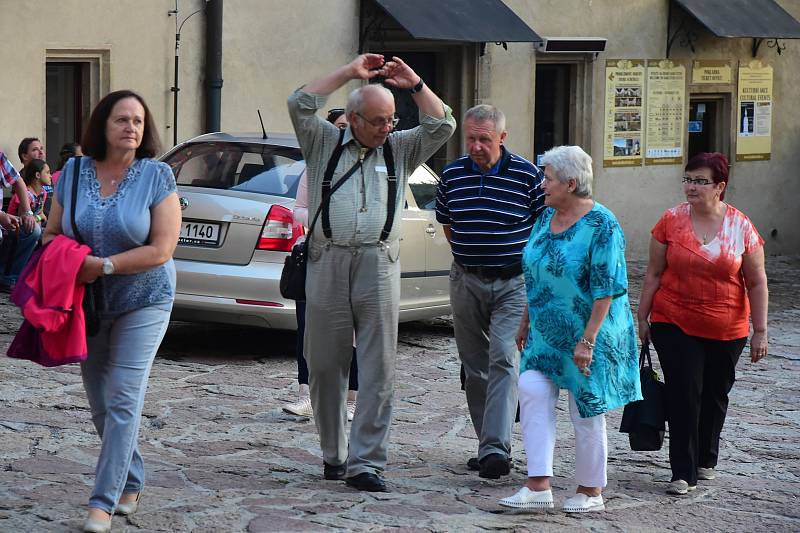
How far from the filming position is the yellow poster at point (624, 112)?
1930cm

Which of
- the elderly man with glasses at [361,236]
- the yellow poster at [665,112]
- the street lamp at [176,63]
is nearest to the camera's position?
the elderly man with glasses at [361,236]

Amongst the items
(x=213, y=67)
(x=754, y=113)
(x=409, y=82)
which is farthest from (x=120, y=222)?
(x=754, y=113)

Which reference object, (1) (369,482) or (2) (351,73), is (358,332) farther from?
(2) (351,73)

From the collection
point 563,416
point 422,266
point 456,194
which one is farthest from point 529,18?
point 456,194

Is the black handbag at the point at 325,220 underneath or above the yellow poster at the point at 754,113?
underneath

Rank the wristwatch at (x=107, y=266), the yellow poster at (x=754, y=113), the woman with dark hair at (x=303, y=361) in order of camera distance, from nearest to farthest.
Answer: the wristwatch at (x=107, y=266) → the woman with dark hair at (x=303, y=361) → the yellow poster at (x=754, y=113)

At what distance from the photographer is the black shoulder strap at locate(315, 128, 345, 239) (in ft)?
21.6

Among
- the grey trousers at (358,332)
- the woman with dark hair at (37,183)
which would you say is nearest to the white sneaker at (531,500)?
the grey trousers at (358,332)

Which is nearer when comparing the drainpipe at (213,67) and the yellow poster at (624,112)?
the drainpipe at (213,67)

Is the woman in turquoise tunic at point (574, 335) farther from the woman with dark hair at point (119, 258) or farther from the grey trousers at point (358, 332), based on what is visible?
the woman with dark hair at point (119, 258)

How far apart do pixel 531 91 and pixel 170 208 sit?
42.9ft

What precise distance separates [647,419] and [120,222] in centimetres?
271

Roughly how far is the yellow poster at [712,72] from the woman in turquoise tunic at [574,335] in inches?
566

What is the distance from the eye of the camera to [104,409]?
5.91 metres
